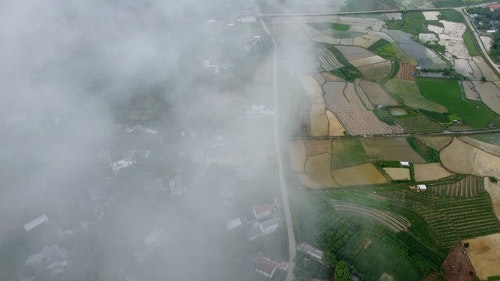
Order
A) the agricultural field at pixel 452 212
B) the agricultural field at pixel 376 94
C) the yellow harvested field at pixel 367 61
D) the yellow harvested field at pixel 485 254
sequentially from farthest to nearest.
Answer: the yellow harvested field at pixel 367 61
the agricultural field at pixel 376 94
the agricultural field at pixel 452 212
the yellow harvested field at pixel 485 254

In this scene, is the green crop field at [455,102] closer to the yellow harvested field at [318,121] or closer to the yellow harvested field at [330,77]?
the yellow harvested field at [330,77]

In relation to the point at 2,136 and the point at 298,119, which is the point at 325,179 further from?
the point at 2,136

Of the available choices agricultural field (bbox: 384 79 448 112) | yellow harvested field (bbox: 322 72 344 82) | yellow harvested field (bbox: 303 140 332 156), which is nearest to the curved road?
yellow harvested field (bbox: 303 140 332 156)

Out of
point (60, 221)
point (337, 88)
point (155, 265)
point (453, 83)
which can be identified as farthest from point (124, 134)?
point (453, 83)

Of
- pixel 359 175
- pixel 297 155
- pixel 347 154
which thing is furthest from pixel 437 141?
pixel 297 155

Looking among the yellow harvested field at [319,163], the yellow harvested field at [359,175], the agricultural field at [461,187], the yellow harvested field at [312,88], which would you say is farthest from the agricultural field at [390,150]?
the yellow harvested field at [312,88]

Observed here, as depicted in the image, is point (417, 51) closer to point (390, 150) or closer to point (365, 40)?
point (365, 40)
